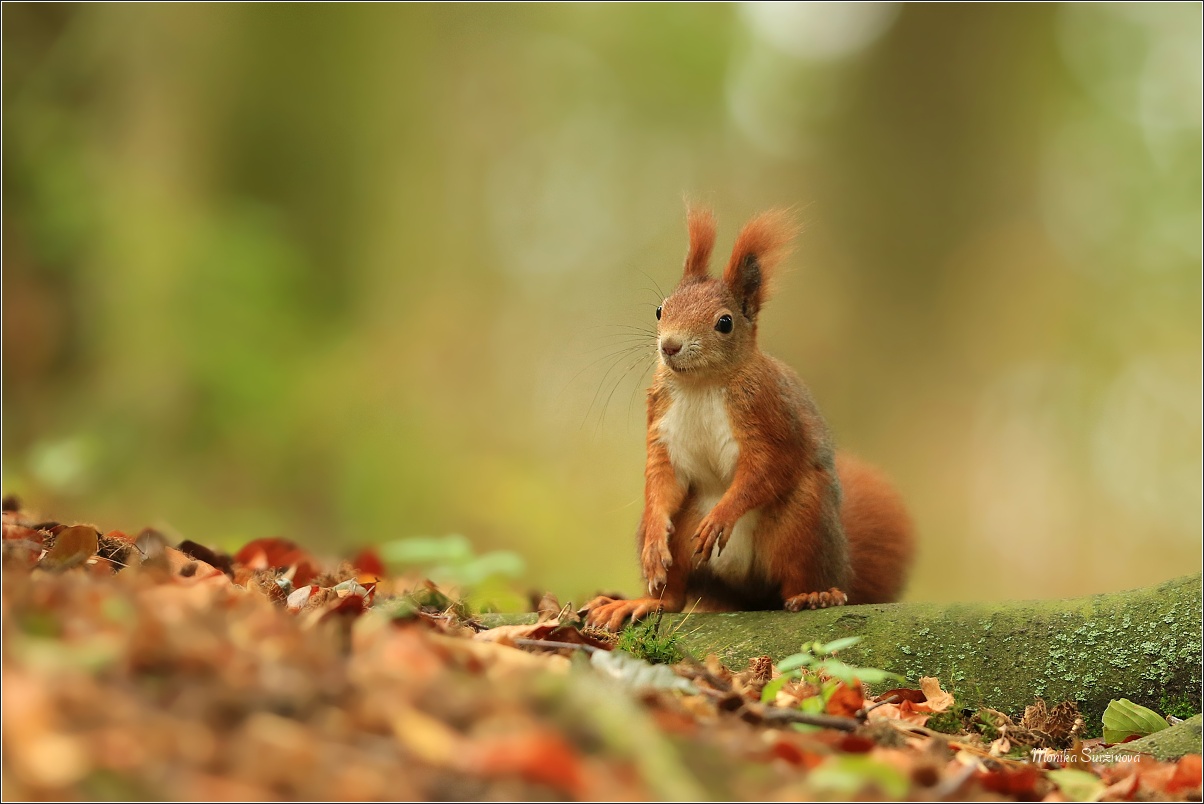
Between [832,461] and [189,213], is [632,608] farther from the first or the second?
[189,213]

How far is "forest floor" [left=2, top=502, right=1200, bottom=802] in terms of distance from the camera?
4.00 feet

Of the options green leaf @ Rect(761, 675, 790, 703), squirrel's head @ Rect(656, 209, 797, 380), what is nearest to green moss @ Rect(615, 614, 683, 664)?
green leaf @ Rect(761, 675, 790, 703)

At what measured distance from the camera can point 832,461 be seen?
140 inches

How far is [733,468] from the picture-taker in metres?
3.36

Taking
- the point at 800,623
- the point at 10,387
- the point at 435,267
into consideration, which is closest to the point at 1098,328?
the point at 435,267

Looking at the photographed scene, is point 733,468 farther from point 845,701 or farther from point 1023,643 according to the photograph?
point 845,701

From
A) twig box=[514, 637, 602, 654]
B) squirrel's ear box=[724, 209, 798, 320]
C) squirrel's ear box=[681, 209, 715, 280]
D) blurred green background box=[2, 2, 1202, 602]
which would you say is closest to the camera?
twig box=[514, 637, 602, 654]

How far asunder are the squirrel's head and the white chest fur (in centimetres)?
10

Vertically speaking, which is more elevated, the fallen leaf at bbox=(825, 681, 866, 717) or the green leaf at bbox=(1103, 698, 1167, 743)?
the fallen leaf at bbox=(825, 681, 866, 717)

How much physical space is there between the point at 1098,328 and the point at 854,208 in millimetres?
2339

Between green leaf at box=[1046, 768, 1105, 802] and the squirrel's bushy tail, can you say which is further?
the squirrel's bushy tail

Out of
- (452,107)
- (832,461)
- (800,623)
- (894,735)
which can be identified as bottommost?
(894,735)

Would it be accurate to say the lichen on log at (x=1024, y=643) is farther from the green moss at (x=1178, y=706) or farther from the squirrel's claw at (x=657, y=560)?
the squirrel's claw at (x=657, y=560)

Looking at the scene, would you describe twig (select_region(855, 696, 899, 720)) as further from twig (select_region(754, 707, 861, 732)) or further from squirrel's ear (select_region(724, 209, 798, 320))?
squirrel's ear (select_region(724, 209, 798, 320))
